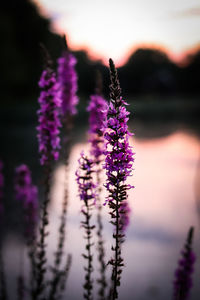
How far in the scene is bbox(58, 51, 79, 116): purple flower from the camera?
5.40 metres

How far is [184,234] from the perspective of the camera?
7.78m

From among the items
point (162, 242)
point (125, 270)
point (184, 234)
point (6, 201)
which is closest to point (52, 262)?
point (125, 270)

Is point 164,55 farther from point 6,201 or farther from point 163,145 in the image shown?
point 6,201

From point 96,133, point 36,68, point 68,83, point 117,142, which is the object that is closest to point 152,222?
point 68,83

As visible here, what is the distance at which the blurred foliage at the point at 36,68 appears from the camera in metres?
27.9

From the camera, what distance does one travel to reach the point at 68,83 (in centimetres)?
541

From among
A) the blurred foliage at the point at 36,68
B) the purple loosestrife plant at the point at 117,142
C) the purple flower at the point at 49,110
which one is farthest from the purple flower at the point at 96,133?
the blurred foliage at the point at 36,68

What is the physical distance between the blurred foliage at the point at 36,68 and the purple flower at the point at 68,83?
21619mm

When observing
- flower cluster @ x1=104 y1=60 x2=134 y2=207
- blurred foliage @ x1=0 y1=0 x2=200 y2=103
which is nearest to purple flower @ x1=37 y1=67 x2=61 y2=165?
flower cluster @ x1=104 y1=60 x2=134 y2=207

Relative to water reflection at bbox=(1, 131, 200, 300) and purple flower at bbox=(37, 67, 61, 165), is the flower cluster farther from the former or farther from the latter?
water reflection at bbox=(1, 131, 200, 300)

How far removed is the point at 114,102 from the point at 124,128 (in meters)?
0.22

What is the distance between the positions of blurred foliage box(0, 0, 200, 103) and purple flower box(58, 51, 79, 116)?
70.9 feet

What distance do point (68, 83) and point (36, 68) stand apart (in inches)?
1249

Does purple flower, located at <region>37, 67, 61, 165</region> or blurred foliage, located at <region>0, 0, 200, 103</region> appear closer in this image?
purple flower, located at <region>37, 67, 61, 165</region>
